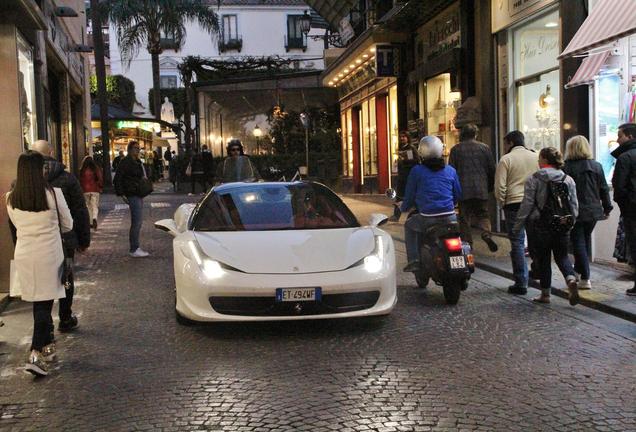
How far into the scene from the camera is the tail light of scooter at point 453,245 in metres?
7.64

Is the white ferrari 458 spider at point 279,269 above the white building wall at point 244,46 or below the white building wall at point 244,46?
below

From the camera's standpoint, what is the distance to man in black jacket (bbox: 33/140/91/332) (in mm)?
6718

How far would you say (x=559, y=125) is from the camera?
38.3 feet

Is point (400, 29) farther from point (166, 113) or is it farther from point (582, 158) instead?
point (166, 113)

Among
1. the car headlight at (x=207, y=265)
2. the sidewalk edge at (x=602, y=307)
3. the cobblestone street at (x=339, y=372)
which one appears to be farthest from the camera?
the sidewalk edge at (x=602, y=307)

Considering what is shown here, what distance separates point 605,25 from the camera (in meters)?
8.98

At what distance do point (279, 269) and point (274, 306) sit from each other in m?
0.32

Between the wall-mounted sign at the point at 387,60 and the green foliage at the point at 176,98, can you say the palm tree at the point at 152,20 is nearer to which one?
the wall-mounted sign at the point at 387,60

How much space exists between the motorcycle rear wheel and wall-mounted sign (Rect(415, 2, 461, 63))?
9.02 meters

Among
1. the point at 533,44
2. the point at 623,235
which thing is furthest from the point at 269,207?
the point at 533,44

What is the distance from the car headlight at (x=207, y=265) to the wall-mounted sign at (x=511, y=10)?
7.48 meters

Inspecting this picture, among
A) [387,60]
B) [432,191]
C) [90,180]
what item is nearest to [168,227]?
[432,191]

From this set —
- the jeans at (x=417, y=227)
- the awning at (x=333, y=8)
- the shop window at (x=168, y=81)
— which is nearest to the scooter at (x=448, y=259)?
the jeans at (x=417, y=227)

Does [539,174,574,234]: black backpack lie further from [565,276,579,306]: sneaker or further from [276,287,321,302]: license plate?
[276,287,321,302]: license plate
